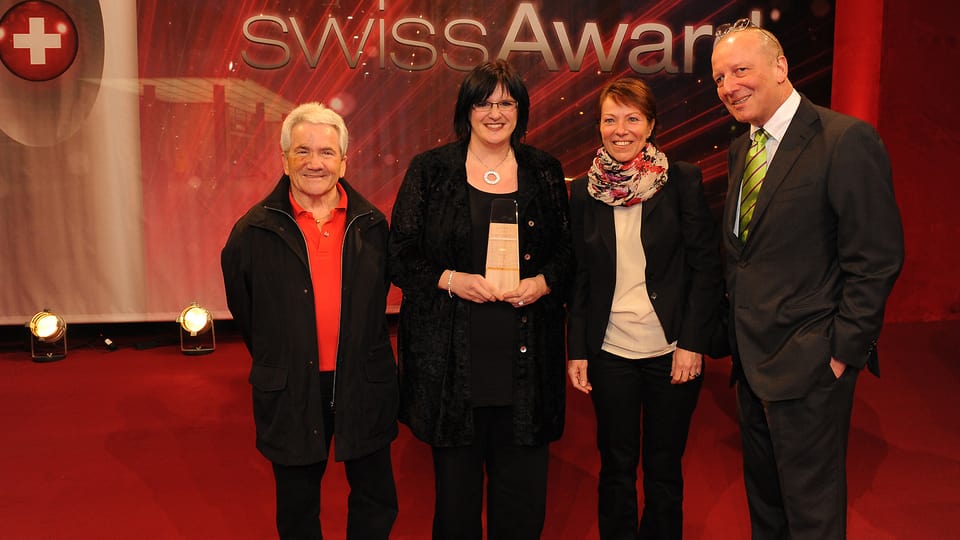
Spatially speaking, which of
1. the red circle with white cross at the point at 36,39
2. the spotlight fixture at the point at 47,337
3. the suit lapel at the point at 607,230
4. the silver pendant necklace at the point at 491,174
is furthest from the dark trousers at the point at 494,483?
the red circle with white cross at the point at 36,39

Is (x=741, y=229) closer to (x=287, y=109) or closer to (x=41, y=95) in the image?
(x=287, y=109)

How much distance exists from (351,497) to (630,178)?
4.34 feet

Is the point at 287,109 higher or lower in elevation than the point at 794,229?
higher

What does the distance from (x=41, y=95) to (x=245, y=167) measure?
1.57 metres

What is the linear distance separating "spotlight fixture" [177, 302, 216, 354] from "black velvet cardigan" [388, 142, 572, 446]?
376 centimetres

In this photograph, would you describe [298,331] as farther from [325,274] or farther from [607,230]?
[607,230]

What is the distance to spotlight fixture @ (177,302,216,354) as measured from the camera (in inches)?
217

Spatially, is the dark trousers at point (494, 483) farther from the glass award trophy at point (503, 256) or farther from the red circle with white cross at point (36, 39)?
the red circle with white cross at point (36, 39)

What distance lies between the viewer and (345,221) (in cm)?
221

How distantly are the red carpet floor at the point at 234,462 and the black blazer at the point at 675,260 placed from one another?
3.32ft

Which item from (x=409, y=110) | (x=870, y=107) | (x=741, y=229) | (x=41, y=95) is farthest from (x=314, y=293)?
(x=870, y=107)

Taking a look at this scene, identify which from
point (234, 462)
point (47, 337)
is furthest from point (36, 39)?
point (234, 462)

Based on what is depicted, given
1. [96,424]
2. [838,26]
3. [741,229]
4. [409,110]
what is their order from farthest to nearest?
1. [838,26]
2. [409,110]
3. [96,424]
4. [741,229]

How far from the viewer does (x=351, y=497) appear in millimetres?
2320
